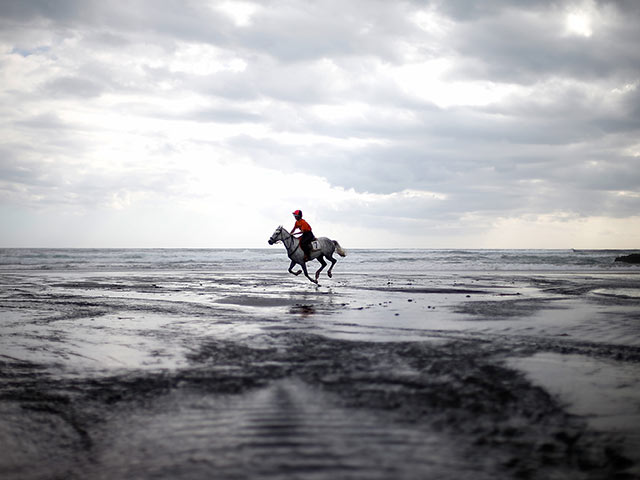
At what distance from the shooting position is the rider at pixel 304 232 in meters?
18.4

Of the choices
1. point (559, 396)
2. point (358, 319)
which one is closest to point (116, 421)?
point (559, 396)

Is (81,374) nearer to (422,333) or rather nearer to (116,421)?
(116,421)

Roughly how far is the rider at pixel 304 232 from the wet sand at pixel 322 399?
10.0 meters

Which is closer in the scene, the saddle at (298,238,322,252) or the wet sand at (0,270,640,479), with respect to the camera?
the wet sand at (0,270,640,479)

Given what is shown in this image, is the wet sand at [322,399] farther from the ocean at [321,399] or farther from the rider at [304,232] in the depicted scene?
the rider at [304,232]

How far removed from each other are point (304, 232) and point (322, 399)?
1488 cm

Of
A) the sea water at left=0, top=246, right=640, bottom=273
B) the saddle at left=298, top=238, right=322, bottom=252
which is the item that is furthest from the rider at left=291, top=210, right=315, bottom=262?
the sea water at left=0, top=246, right=640, bottom=273

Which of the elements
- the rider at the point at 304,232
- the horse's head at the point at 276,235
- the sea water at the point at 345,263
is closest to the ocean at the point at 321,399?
the rider at the point at 304,232

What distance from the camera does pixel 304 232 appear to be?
18.8 m

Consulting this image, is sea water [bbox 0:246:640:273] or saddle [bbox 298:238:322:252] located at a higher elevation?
saddle [bbox 298:238:322:252]

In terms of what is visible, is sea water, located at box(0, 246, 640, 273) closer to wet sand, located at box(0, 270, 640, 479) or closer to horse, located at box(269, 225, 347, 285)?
horse, located at box(269, 225, 347, 285)

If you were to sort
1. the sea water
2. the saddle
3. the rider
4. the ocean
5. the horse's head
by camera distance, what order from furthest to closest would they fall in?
the sea water, the saddle, the horse's head, the rider, the ocean

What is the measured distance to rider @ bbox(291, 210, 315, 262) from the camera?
18.4 meters

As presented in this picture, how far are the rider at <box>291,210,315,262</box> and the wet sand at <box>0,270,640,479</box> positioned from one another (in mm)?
10009
